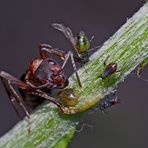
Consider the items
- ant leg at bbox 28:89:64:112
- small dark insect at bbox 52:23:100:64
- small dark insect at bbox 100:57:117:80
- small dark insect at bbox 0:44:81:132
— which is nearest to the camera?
small dark insect at bbox 100:57:117:80

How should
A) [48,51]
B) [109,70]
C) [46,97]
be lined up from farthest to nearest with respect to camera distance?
[48,51] < [46,97] < [109,70]

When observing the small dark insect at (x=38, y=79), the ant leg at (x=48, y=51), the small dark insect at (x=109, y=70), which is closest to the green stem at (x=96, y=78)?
the small dark insect at (x=109, y=70)

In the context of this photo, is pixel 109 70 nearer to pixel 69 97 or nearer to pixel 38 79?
pixel 69 97

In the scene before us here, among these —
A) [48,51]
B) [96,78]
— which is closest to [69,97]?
[96,78]

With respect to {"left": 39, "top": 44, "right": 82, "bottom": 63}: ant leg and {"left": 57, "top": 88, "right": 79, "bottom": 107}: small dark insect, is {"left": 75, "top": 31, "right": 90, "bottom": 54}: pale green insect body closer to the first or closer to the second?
{"left": 39, "top": 44, "right": 82, "bottom": 63}: ant leg

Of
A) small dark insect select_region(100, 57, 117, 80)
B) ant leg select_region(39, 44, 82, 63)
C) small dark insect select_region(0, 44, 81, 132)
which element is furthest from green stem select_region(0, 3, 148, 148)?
ant leg select_region(39, 44, 82, 63)

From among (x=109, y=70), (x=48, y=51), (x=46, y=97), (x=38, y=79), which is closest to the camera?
(x=109, y=70)

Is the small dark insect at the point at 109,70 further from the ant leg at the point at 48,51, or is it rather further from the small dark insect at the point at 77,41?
the ant leg at the point at 48,51

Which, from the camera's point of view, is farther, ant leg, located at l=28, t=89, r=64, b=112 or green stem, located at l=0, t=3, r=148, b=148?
ant leg, located at l=28, t=89, r=64, b=112
